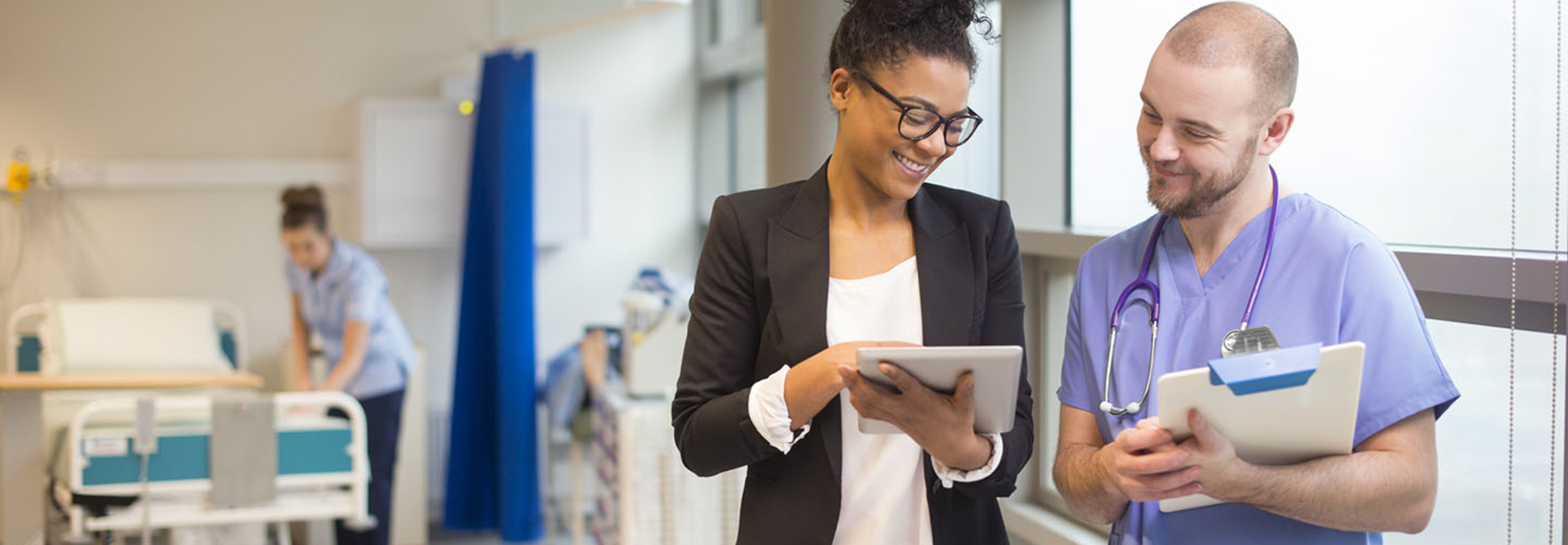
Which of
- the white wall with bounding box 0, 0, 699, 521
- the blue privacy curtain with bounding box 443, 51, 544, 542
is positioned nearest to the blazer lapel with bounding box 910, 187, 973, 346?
the white wall with bounding box 0, 0, 699, 521

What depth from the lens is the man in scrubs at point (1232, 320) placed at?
1.21m

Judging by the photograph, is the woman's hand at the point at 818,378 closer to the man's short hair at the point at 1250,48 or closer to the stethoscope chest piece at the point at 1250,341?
the stethoscope chest piece at the point at 1250,341

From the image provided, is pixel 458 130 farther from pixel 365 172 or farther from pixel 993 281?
pixel 993 281

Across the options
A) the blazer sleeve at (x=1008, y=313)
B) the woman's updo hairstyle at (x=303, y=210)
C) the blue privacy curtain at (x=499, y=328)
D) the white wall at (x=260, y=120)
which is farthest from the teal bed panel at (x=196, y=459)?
the blazer sleeve at (x=1008, y=313)

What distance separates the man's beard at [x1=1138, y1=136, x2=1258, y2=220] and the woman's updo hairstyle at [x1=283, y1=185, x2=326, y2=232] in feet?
10.7

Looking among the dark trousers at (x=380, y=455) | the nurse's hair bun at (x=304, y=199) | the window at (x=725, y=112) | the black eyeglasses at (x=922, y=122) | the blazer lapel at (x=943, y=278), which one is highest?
the window at (x=725, y=112)

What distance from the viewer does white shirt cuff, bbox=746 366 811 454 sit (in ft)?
4.25

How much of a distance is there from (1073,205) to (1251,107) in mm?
1695

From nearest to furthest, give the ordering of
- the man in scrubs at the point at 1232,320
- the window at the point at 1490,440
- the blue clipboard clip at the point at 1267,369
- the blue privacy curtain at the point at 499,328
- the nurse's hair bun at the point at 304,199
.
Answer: the blue clipboard clip at the point at 1267,369, the man in scrubs at the point at 1232,320, the window at the point at 1490,440, the nurse's hair bun at the point at 304,199, the blue privacy curtain at the point at 499,328

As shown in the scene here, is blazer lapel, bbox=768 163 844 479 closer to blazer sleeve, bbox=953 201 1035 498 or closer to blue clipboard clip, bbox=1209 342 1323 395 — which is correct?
blazer sleeve, bbox=953 201 1035 498

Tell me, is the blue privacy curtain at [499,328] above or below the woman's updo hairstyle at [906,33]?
below

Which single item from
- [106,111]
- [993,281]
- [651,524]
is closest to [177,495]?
[651,524]

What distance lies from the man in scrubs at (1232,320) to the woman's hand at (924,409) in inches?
6.1

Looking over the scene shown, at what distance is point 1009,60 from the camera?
2.90 metres
